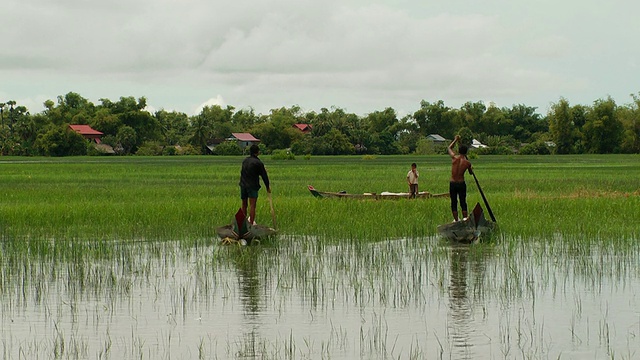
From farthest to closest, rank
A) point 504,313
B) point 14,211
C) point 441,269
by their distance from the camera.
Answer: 1. point 14,211
2. point 441,269
3. point 504,313

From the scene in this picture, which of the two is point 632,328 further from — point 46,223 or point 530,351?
point 46,223

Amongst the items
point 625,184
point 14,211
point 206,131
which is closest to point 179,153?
point 206,131

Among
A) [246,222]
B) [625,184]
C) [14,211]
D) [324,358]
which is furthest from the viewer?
[625,184]

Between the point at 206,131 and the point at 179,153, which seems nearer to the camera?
the point at 179,153

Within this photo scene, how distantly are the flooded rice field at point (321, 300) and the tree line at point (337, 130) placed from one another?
98511 millimetres

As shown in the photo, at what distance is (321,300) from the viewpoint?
11.6 metres

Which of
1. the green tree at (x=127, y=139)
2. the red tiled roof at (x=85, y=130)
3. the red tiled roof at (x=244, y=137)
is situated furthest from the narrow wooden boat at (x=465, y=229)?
Answer: the red tiled roof at (x=244, y=137)

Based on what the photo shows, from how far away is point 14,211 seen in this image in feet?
74.8

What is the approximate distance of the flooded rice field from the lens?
9.20m

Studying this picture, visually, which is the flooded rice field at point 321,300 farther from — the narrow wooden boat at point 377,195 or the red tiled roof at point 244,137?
the red tiled roof at point 244,137

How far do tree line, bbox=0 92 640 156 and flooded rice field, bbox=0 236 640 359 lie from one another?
98.5 metres

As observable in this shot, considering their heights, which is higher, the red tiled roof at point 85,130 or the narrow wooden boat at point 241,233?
the red tiled roof at point 85,130

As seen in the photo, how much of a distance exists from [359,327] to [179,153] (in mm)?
116008

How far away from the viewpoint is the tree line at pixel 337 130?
4633 inches
